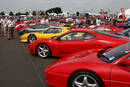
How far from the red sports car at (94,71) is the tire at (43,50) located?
10.9 ft

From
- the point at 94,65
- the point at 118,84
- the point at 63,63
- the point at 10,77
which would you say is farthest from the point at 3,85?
the point at 118,84

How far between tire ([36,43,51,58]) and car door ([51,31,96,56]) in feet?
1.19

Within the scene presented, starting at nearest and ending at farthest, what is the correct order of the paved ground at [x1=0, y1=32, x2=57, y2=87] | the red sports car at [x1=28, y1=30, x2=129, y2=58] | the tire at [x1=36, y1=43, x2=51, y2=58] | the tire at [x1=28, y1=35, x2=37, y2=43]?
the paved ground at [x1=0, y1=32, x2=57, y2=87], the red sports car at [x1=28, y1=30, x2=129, y2=58], the tire at [x1=36, y1=43, x2=51, y2=58], the tire at [x1=28, y1=35, x2=37, y2=43]

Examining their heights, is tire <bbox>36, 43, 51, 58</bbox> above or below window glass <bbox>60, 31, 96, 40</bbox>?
below

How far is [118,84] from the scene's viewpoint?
3.09 m

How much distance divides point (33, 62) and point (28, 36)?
5348 mm

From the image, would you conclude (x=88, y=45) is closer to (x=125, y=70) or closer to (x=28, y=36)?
(x=125, y=70)

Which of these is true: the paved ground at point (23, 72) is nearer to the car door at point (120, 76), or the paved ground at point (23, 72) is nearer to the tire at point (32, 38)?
the car door at point (120, 76)

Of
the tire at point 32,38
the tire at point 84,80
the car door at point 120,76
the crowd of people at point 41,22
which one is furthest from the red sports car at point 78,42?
the crowd of people at point 41,22

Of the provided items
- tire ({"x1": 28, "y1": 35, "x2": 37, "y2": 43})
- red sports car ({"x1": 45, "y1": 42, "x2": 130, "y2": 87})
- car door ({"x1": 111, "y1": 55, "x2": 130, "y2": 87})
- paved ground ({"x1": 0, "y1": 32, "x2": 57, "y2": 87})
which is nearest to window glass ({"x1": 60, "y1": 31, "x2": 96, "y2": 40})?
paved ground ({"x1": 0, "y1": 32, "x2": 57, "y2": 87})

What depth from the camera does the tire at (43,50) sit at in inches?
275

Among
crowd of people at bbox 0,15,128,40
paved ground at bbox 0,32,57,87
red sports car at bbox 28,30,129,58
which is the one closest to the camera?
paved ground at bbox 0,32,57,87

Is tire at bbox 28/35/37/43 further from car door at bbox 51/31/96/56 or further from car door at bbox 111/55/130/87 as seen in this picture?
car door at bbox 111/55/130/87

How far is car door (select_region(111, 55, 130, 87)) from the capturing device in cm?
303
